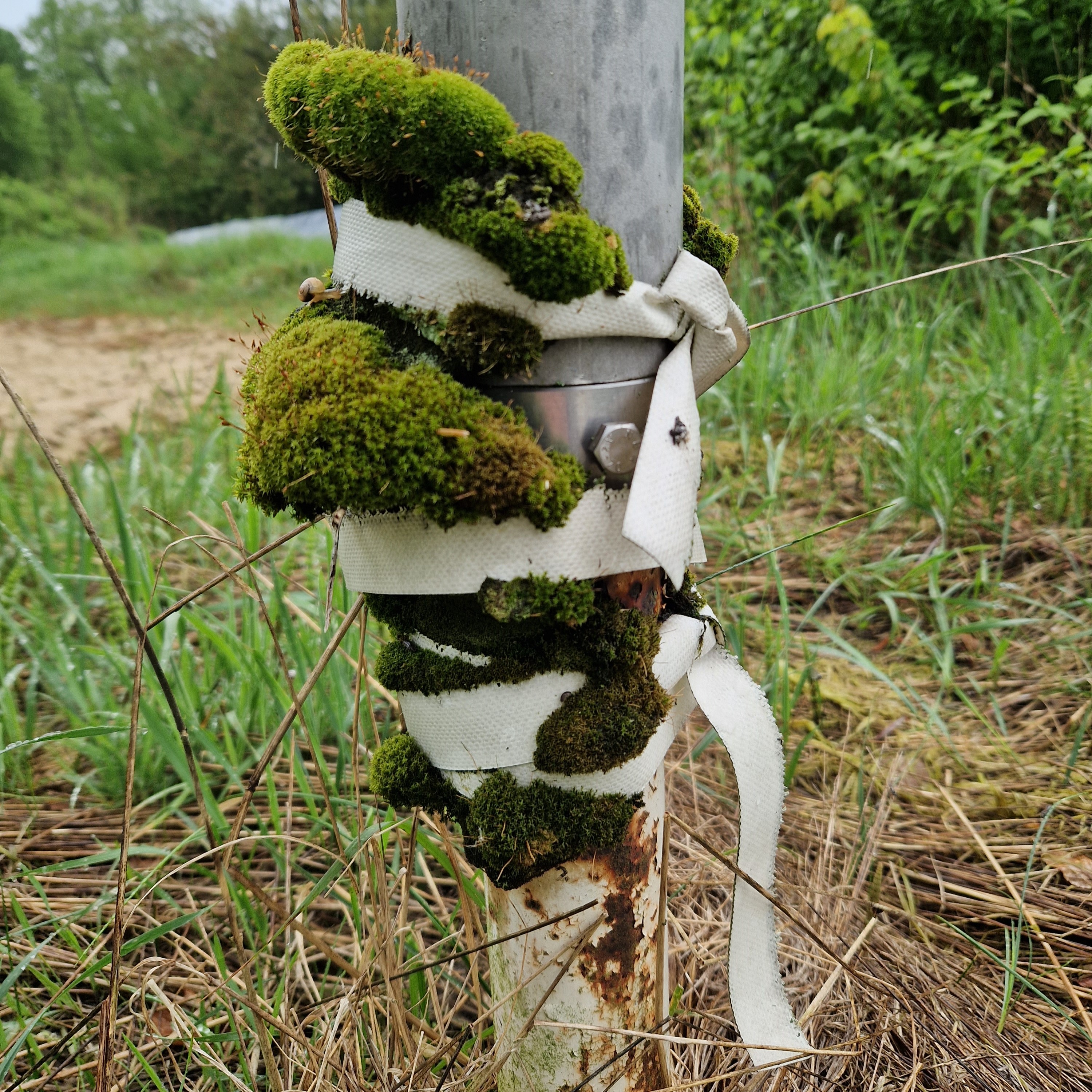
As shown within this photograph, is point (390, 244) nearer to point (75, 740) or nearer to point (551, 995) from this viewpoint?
point (551, 995)

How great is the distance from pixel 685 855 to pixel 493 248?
48.8 inches

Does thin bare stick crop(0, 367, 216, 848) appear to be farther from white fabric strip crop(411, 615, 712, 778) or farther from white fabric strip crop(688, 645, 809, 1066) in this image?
white fabric strip crop(688, 645, 809, 1066)

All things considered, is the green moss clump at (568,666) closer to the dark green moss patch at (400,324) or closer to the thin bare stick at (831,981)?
the dark green moss patch at (400,324)

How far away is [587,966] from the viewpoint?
3.07 feet

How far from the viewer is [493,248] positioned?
688 millimetres

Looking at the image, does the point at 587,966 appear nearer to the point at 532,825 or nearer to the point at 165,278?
the point at 532,825

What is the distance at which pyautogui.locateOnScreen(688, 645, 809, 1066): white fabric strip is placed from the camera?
94cm

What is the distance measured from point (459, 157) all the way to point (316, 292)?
21 centimetres

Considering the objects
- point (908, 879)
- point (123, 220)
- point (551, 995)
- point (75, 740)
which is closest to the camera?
point (551, 995)

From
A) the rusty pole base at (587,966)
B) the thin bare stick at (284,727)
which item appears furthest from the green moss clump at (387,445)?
the rusty pole base at (587,966)

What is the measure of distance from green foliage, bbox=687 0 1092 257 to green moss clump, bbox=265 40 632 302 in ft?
9.40

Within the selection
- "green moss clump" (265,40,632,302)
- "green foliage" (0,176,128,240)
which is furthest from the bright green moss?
"green foliage" (0,176,128,240)

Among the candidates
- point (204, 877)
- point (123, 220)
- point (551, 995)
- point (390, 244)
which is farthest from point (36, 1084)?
point (123, 220)

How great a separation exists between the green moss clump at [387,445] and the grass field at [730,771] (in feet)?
1.04
